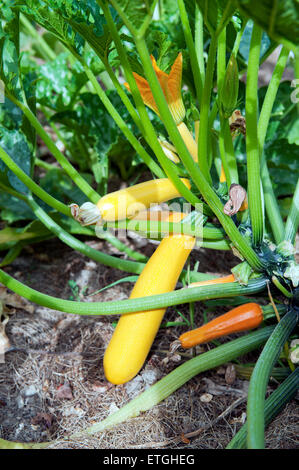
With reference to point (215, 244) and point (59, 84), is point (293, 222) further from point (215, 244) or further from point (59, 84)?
point (59, 84)

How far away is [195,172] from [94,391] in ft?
2.27

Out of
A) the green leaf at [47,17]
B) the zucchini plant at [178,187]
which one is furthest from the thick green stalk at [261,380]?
the green leaf at [47,17]

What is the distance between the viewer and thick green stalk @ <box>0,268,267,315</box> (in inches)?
45.8

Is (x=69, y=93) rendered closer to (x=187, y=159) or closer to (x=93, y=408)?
(x=187, y=159)

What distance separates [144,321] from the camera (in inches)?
51.9

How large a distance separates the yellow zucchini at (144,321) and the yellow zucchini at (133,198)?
13 cm

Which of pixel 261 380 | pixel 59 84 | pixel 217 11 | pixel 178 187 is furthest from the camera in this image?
pixel 59 84

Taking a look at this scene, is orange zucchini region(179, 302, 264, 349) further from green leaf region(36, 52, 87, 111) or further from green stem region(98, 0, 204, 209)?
green leaf region(36, 52, 87, 111)

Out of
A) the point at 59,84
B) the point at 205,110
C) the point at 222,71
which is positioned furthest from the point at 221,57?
the point at 59,84

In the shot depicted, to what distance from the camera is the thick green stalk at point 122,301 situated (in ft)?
3.82

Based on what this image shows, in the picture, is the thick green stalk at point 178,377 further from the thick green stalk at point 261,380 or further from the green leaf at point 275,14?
the green leaf at point 275,14
